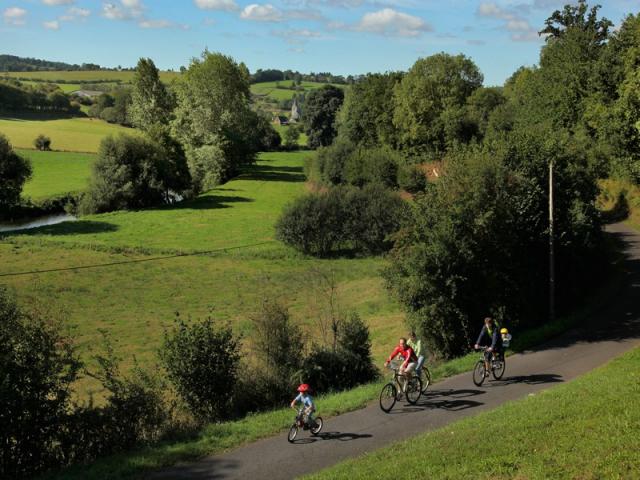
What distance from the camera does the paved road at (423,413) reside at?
12.6m

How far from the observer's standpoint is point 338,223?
4912cm

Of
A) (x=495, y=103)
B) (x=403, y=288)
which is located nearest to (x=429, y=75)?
(x=495, y=103)

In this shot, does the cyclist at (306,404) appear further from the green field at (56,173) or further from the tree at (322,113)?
the tree at (322,113)

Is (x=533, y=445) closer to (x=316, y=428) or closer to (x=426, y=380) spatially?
(x=316, y=428)

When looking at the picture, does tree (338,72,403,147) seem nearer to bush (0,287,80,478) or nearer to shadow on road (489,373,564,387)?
shadow on road (489,373,564,387)

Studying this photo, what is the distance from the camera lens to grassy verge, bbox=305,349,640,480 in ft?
30.9

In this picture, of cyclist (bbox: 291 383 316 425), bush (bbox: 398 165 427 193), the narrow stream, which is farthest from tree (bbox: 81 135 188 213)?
cyclist (bbox: 291 383 316 425)

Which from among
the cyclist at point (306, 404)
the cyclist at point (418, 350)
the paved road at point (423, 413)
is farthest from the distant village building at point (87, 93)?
the cyclist at point (306, 404)

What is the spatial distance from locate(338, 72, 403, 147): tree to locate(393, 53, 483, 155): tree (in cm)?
626

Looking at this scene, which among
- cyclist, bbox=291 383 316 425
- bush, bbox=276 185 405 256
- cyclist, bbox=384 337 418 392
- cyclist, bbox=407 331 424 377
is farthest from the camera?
bush, bbox=276 185 405 256

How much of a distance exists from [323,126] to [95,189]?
7753cm

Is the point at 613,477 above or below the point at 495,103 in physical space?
below

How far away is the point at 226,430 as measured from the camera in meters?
14.6

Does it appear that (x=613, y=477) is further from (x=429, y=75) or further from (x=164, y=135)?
(x=164, y=135)
